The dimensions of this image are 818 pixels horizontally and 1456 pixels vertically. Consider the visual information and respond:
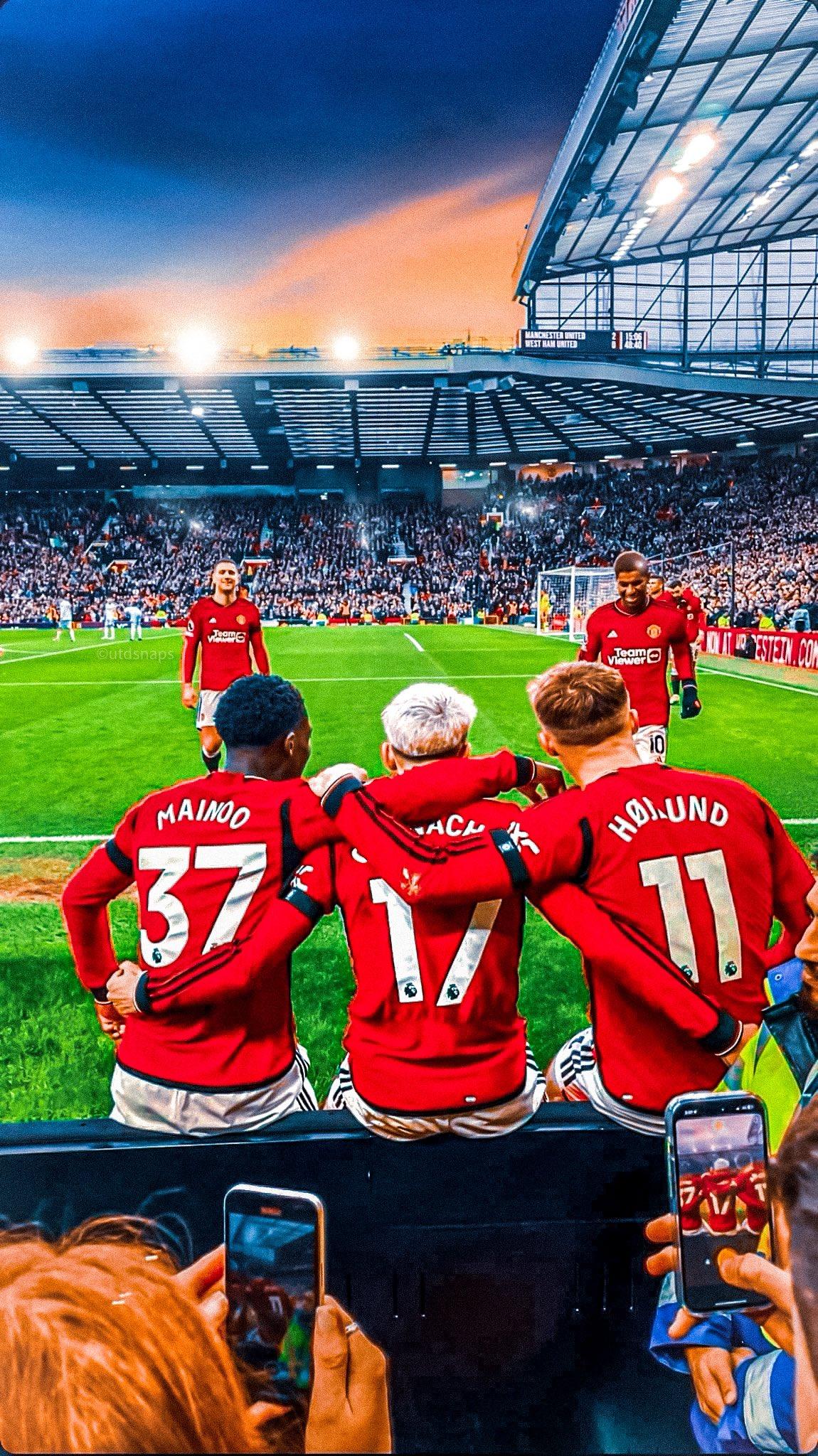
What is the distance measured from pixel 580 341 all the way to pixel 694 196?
725 centimetres

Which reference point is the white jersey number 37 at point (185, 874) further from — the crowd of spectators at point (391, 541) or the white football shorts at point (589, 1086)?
the crowd of spectators at point (391, 541)

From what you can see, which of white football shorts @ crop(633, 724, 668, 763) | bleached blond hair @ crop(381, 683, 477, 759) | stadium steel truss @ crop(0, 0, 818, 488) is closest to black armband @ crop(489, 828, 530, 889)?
bleached blond hair @ crop(381, 683, 477, 759)

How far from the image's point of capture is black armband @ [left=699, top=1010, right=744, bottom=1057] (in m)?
2.62

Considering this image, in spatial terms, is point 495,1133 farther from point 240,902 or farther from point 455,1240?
point 240,902

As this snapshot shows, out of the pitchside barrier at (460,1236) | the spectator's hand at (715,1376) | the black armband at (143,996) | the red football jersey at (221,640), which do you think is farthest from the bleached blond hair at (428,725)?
the red football jersey at (221,640)

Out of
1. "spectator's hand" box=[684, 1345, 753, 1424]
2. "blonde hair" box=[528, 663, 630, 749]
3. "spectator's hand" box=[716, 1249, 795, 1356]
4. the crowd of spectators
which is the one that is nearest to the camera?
"spectator's hand" box=[716, 1249, 795, 1356]

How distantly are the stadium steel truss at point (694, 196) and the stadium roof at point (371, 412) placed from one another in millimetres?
4330

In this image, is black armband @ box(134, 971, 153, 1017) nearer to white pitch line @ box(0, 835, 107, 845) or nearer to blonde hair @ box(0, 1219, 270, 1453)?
blonde hair @ box(0, 1219, 270, 1453)

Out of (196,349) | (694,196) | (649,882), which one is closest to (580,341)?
(694,196)

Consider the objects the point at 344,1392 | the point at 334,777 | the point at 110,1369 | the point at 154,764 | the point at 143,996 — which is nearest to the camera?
the point at 110,1369

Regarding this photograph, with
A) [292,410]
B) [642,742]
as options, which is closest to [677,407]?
[292,410]

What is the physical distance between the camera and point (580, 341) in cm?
4372

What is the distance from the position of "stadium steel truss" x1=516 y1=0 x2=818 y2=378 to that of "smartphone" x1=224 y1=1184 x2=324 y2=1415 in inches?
1074

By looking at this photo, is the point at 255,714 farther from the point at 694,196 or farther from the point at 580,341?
the point at 580,341
